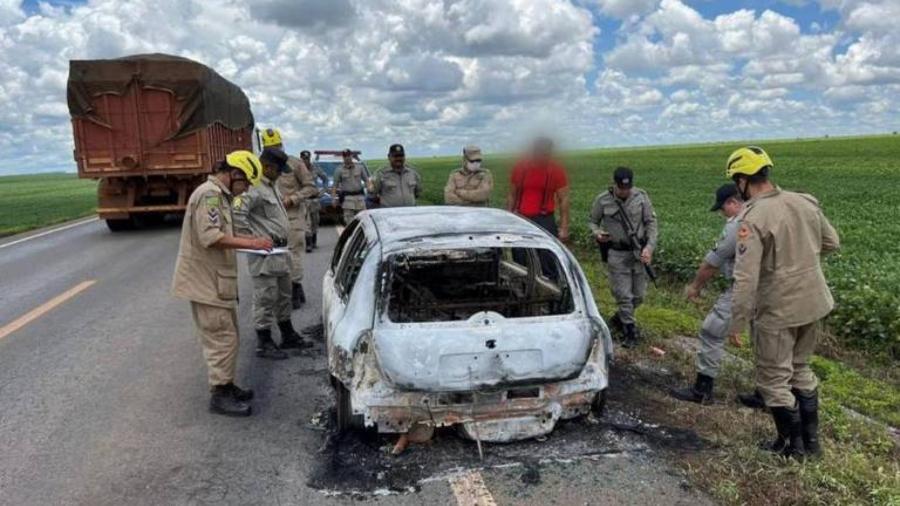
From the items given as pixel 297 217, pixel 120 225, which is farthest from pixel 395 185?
pixel 120 225

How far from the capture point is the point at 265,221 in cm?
607

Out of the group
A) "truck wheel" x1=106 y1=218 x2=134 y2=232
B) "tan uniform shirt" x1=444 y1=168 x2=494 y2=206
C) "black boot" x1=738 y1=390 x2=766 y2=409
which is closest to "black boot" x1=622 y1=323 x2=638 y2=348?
"black boot" x1=738 y1=390 x2=766 y2=409

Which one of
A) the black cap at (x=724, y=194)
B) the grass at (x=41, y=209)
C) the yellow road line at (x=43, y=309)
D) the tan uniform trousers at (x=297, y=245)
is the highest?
the black cap at (x=724, y=194)

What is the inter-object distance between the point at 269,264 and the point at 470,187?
3172 mm

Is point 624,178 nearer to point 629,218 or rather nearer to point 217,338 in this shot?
point 629,218

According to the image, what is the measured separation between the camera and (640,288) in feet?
21.1

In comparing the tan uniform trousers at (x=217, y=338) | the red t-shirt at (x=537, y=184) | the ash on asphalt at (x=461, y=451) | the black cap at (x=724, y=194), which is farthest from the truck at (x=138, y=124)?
the black cap at (x=724, y=194)

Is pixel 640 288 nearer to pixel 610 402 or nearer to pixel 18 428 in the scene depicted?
pixel 610 402

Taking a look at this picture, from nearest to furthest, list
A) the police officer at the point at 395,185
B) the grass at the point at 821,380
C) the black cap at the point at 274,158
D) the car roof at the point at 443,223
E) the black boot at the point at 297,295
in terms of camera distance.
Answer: the grass at the point at 821,380 < the car roof at the point at 443,223 < the black cap at the point at 274,158 < the black boot at the point at 297,295 < the police officer at the point at 395,185

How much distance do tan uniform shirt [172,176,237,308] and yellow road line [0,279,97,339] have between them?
10.8 feet

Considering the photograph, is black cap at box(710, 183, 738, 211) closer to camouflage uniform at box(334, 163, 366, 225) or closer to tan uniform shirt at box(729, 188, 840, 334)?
tan uniform shirt at box(729, 188, 840, 334)

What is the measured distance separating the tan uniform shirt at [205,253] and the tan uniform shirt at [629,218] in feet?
11.1

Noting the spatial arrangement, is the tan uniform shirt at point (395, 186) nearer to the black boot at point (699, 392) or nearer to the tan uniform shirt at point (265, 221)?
the tan uniform shirt at point (265, 221)

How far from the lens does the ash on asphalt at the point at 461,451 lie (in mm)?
3643
